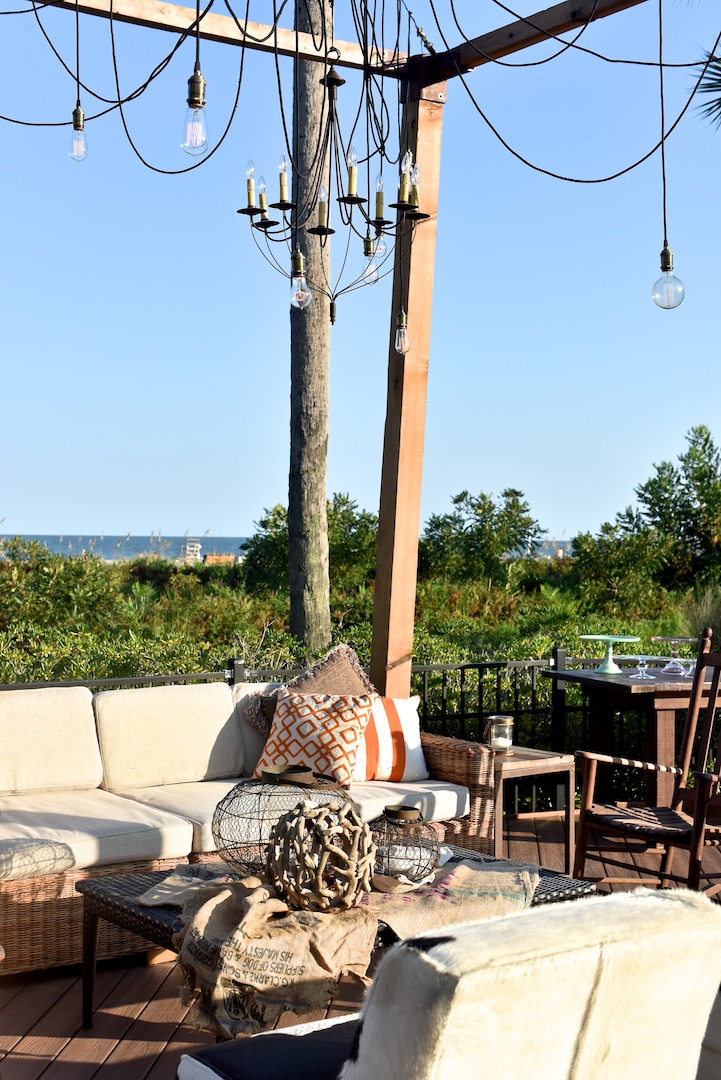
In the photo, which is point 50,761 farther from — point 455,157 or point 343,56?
point 455,157

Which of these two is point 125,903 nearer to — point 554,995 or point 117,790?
point 117,790

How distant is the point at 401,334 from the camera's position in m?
4.18

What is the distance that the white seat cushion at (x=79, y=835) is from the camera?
126 inches

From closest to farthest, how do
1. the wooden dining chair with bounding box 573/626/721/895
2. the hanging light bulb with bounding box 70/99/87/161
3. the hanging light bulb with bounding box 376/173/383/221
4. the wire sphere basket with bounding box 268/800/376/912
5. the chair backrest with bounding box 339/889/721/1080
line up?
the chair backrest with bounding box 339/889/721/1080 < the wire sphere basket with bounding box 268/800/376/912 < the hanging light bulb with bounding box 70/99/87/161 < the hanging light bulb with bounding box 376/173/383/221 < the wooden dining chair with bounding box 573/626/721/895

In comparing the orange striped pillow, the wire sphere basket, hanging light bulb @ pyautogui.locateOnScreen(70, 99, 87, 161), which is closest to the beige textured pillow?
the orange striped pillow

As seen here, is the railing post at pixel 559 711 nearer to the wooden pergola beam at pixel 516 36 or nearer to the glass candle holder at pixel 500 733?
the glass candle holder at pixel 500 733

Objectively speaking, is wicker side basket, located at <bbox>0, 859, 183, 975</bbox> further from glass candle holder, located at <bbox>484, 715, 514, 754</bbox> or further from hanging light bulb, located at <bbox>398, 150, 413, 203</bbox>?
hanging light bulb, located at <bbox>398, 150, 413, 203</bbox>

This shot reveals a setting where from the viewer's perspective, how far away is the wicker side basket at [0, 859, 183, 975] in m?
3.19

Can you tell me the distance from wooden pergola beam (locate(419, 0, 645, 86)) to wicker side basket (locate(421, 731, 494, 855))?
2.53m

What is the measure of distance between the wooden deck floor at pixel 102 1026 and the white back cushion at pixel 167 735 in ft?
2.56

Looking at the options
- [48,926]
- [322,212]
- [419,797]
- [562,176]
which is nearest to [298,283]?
[322,212]

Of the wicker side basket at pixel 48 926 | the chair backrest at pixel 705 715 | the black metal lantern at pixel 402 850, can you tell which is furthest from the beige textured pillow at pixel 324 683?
A: the chair backrest at pixel 705 715

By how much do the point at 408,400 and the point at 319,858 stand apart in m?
2.47

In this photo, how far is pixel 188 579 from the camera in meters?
9.99
